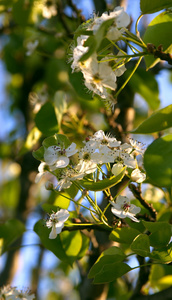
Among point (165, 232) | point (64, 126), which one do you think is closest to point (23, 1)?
point (64, 126)

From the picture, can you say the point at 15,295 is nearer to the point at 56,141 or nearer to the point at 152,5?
the point at 56,141

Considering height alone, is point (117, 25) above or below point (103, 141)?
above

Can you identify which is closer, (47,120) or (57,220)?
(57,220)

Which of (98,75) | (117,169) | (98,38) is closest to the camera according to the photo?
(98,38)

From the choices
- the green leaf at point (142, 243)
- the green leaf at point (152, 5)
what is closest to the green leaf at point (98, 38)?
the green leaf at point (152, 5)

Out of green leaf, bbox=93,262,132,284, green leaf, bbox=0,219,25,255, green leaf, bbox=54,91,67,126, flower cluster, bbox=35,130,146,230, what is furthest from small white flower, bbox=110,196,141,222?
green leaf, bbox=0,219,25,255

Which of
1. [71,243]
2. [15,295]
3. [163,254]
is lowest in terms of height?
[15,295]

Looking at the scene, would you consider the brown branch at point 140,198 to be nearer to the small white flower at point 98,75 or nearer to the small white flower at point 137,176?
the small white flower at point 137,176

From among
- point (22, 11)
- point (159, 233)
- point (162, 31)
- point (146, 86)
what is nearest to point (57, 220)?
point (159, 233)
